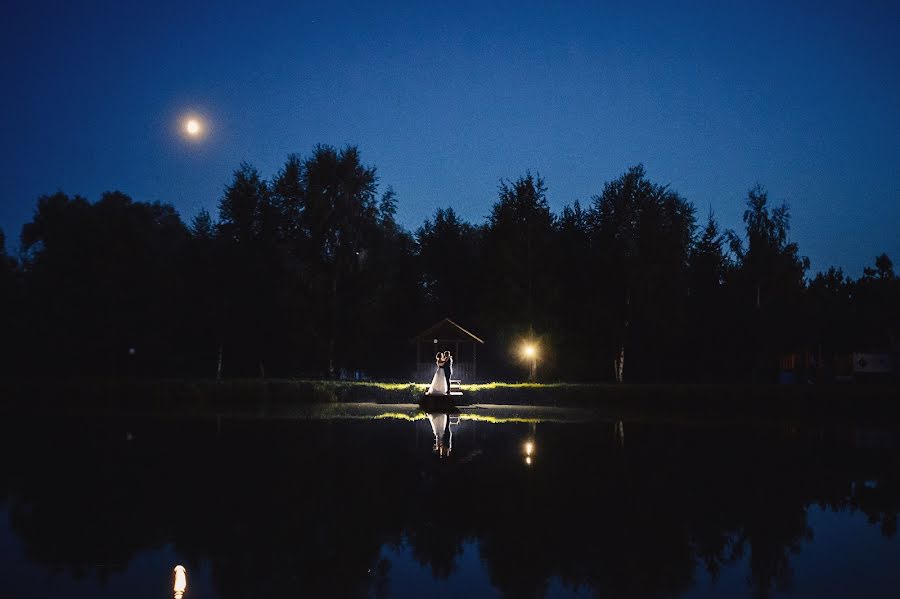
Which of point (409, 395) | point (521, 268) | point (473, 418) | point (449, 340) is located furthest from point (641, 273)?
point (473, 418)

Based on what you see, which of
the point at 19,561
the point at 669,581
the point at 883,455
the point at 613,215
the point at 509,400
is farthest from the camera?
the point at 613,215

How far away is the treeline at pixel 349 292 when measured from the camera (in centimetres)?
4641

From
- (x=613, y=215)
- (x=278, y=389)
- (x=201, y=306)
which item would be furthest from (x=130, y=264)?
(x=613, y=215)

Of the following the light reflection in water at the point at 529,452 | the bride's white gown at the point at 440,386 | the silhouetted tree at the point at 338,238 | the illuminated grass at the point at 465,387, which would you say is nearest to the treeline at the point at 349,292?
the silhouetted tree at the point at 338,238

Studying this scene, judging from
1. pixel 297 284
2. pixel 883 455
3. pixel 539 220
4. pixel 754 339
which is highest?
pixel 539 220

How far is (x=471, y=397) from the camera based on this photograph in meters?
37.8

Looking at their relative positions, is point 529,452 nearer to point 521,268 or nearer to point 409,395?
point 409,395

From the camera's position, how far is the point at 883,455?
18250mm

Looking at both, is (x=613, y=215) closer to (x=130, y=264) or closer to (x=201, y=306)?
(x=201, y=306)

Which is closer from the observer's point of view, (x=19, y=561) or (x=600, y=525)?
(x=19, y=561)

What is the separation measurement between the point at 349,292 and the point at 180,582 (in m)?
40.5

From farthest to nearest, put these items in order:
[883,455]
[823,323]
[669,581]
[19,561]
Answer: [823,323] → [883,455] → [19,561] → [669,581]

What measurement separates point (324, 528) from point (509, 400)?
1126 inches

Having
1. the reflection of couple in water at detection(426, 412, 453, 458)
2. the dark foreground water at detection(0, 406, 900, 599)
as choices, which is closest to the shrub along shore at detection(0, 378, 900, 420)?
the reflection of couple in water at detection(426, 412, 453, 458)
